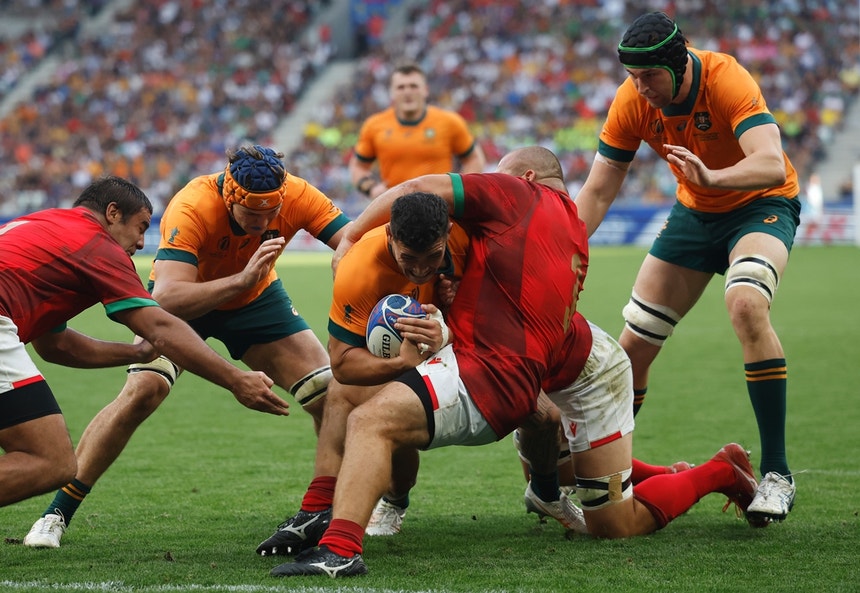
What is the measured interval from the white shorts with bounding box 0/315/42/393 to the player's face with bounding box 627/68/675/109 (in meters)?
3.42

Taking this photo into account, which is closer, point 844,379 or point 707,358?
point 844,379

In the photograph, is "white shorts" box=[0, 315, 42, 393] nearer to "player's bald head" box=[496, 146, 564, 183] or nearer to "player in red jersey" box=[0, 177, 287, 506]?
"player in red jersey" box=[0, 177, 287, 506]

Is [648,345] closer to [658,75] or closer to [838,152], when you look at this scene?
[658,75]

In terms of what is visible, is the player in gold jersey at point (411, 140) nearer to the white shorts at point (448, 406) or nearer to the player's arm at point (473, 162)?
the player's arm at point (473, 162)

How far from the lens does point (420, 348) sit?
16.6ft

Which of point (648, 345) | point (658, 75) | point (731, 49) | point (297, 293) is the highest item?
point (731, 49)

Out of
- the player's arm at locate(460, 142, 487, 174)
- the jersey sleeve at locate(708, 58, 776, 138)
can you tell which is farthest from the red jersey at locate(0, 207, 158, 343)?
the player's arm at locate(460, 142, 487, 174)

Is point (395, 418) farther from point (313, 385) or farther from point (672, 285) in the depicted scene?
point (672, 285)

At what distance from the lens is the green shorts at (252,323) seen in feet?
21.6

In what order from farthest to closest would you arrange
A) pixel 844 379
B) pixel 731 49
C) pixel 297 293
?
pixel 731 49 < pixel 297 293 < pixel 844 379

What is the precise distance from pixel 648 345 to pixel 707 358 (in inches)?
250

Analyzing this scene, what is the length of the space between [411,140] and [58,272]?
7835mm

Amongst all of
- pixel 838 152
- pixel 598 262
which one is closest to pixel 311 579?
pixel 598 262

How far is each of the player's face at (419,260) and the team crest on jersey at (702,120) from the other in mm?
2239
